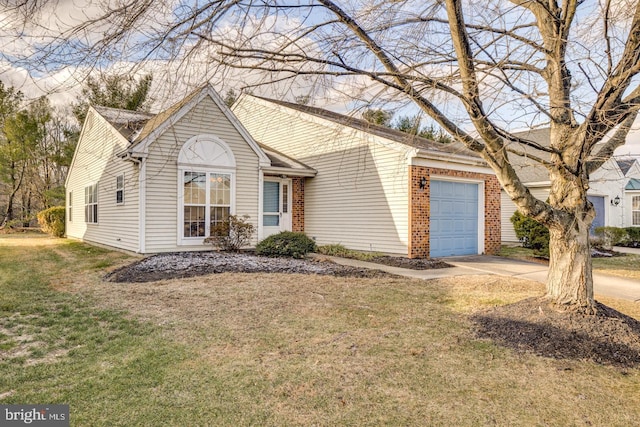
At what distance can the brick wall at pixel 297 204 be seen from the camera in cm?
1523

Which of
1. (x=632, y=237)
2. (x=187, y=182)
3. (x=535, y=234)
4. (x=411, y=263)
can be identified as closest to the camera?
(x=411, y=263)

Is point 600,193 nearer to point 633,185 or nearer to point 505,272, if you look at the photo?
point 633,185

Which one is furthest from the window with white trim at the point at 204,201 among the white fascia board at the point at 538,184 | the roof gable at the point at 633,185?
the roof gable at the point at 633,185

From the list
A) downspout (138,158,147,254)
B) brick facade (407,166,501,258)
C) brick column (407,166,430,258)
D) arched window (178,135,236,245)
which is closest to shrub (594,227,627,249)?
brick facade (407,166,501,258)

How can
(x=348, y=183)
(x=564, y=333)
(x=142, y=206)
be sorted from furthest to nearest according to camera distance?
(x=348, y=183) < (x=142, y=206) < (x=564, y=333)

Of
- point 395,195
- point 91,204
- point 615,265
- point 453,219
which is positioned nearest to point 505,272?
point 453,219

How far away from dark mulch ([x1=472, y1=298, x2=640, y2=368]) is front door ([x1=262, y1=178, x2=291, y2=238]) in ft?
32.7

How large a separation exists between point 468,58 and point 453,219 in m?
9.08

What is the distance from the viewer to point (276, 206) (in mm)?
14781

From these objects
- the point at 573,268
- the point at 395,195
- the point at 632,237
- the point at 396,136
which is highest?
the point at 396,136

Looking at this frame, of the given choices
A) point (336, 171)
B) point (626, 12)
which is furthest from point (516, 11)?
point (336, 171)

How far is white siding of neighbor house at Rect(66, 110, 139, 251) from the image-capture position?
11.9m

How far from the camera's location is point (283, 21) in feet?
13.3

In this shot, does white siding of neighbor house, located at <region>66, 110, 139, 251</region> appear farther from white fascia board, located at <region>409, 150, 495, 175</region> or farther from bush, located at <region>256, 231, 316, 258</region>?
white fascia board, located at <region>409, 150, 495, 175</region>
